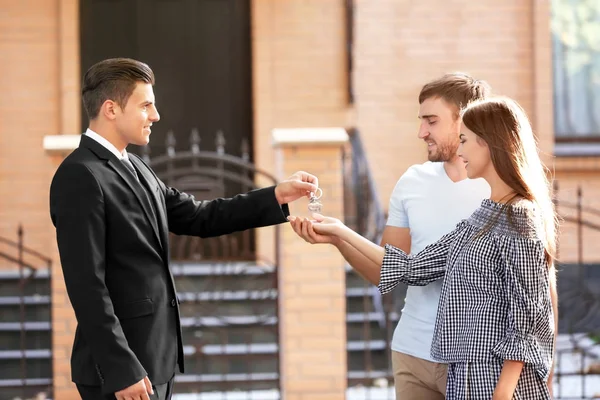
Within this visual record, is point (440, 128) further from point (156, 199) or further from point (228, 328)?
point (228, 328)

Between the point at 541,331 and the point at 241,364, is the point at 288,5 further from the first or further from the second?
the point at 541,331

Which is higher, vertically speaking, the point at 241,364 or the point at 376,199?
the point at 376,199

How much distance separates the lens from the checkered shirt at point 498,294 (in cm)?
251

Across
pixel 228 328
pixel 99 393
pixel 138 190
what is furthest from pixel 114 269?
pixel 228 328

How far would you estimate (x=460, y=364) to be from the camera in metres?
2.61

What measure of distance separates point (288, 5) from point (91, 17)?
170cm

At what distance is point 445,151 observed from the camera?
306cm

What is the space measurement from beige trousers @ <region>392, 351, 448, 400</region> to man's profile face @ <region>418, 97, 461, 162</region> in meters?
0.64

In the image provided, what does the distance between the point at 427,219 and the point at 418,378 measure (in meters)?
0.50

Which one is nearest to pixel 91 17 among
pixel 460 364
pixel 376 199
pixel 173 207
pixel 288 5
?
pixel 288 5

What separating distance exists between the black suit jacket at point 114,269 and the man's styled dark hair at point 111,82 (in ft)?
0.39

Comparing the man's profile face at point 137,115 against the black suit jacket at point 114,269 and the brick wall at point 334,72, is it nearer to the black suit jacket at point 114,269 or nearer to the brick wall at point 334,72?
the black suit jacket at point 114,269

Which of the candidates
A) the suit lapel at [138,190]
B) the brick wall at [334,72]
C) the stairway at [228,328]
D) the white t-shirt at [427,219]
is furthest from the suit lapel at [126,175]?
the brick wall at [334,72]

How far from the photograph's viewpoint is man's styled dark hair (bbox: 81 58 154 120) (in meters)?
2.81
